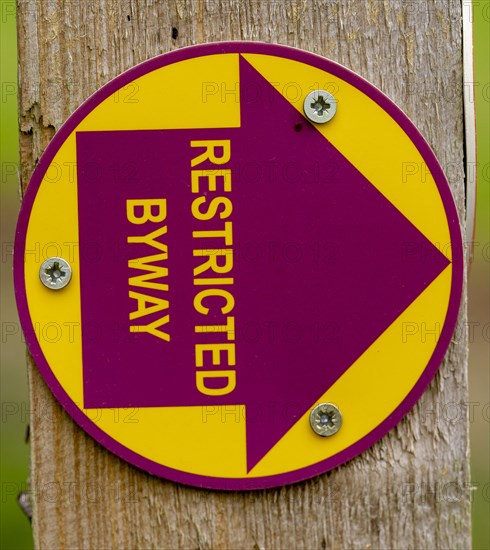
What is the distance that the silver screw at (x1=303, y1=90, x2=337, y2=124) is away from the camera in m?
1.21

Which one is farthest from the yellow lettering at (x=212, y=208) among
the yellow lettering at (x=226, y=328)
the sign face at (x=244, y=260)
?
the yellow lettering at (x=226, y=328)

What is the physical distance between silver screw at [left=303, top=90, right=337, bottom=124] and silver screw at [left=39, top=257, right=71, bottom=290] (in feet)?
1.19

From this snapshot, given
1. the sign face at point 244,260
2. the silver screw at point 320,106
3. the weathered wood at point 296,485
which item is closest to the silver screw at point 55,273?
the sign face at point 244,260

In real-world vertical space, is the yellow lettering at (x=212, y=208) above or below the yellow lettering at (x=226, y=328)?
above

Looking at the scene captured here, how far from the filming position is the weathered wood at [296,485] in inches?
48.0

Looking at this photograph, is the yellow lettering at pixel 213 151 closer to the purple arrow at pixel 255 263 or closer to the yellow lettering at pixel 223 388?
the purple arrow at pixel 255 263

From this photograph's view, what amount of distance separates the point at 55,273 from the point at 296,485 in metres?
0.41

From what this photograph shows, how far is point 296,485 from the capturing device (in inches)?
48.3

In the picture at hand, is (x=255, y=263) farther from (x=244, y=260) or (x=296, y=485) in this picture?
(x=296, y=485)

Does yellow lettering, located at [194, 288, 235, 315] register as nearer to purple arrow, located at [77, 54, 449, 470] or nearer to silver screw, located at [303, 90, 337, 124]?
purple arrow, located at [77, 54, 449, 470]

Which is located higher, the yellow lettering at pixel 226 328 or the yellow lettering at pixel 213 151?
the yellow lettering at pixel 213 151

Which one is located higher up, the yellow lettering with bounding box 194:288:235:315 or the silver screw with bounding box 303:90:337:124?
the silver screw with bounding box 303:90:337:124

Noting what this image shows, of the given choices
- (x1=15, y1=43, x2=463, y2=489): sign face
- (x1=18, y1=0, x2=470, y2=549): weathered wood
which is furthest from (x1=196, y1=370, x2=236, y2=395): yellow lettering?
(x1=18, y1=0, x2=470, y2=549): weathered wood

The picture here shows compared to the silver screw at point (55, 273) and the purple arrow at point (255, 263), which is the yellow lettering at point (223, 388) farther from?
the silver screw at point (55, 273)
